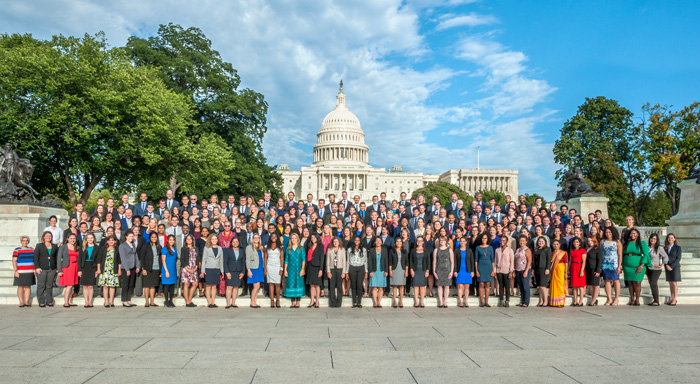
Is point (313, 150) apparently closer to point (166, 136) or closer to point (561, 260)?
point (166, 136)

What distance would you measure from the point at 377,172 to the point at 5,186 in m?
109

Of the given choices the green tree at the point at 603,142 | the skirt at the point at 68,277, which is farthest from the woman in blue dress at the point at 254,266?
the green tree at the point at 603,142

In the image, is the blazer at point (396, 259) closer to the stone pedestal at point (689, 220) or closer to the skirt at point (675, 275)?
the skirt at point (675, 275)

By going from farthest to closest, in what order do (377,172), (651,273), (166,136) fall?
1. (377,172)
2. (166,136)
3. (651,273)

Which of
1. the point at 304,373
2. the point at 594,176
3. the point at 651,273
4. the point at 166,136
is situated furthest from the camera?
the point at 594,176

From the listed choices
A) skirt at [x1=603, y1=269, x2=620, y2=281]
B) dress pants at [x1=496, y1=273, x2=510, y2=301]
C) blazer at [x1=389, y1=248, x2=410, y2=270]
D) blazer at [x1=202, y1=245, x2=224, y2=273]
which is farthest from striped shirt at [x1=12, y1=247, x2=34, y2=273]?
skirt at [x1=603, y1=269, x2=620, y2=281]

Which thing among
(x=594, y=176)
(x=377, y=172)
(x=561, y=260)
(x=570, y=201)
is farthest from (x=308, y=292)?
(x=377, y=172)

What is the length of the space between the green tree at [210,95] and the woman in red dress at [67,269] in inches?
861

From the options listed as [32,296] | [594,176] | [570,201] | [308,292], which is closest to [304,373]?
[308,292]

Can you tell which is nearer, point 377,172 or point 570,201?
point 570,201

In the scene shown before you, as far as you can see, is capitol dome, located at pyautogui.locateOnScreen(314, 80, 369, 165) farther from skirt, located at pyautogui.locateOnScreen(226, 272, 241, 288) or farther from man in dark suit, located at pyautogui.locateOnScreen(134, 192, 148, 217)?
skirt, located at pyautogui.locateOnScreen(226, 272, 241, 288)

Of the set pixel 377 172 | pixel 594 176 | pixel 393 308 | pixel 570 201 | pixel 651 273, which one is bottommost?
pixel 393 308

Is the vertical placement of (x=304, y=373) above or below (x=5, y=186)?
below

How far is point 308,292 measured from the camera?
11.8 meters
